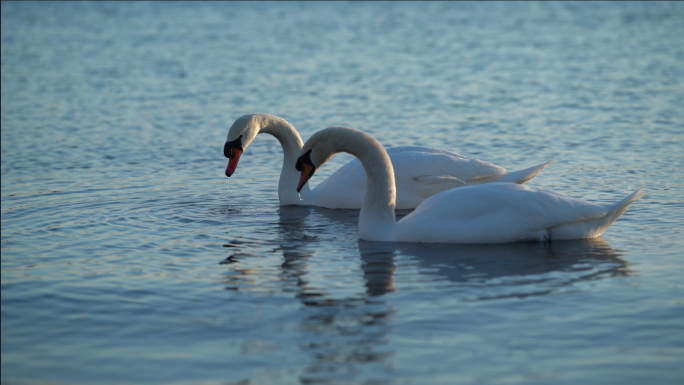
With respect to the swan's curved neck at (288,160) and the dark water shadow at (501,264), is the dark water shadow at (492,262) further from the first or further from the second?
the swan's curved neck at (288,160)

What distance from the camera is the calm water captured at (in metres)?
5.23

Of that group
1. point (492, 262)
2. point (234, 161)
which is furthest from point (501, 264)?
point (234, 161)

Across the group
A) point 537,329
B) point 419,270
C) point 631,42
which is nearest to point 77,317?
point 419,270

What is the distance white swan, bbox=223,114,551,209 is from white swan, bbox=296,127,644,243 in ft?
4.88

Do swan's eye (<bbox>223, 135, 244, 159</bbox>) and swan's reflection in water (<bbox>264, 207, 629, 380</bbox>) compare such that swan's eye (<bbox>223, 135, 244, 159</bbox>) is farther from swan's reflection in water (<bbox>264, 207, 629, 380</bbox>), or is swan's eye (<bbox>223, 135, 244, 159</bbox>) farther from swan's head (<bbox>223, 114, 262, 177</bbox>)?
swan's reflection in water (<bbox>264, 207, 629, 380</bbox>)

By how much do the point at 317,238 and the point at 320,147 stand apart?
3.52ft

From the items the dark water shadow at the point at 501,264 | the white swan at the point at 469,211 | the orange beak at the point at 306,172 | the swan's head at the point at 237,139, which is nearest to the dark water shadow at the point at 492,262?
the dark water shadow at the point at 501,264

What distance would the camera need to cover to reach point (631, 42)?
25.5m

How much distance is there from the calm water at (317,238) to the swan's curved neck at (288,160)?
0.59 feet

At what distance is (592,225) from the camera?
25.3 ft

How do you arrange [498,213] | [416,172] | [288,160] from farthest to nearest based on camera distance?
[288,160], [416,172], [498,213]

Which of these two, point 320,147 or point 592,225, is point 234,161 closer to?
point 320,147

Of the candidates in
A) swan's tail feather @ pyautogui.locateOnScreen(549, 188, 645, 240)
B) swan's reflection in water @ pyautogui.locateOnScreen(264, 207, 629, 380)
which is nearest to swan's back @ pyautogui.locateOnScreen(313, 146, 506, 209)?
swan's reflection in water @ pyautogui.locateOnScreen(264, 207, 629, 380)

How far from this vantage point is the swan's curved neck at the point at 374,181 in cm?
783
